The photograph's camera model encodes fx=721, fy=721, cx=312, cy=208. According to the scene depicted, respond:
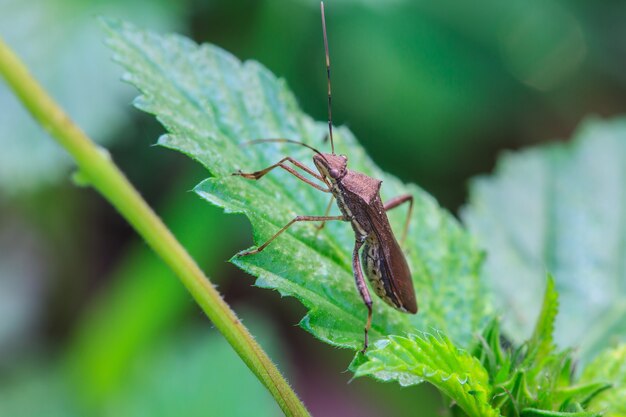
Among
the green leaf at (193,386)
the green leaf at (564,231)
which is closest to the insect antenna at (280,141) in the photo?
the green leaf at (564,231)

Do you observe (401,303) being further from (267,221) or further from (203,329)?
(203,329)

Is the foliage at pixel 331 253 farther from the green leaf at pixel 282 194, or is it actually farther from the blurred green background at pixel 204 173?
the blurred green background at pixel 204 173

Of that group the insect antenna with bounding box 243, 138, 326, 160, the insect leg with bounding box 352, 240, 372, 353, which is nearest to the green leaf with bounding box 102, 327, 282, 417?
the insect leg with bounding box 352, 240, 372, 353

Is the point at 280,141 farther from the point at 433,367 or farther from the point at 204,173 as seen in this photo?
the point at 204,173

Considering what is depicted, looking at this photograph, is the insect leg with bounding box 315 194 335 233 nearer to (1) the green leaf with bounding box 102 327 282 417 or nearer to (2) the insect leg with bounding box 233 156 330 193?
(2) the insect leg with bounding box 233 156 330 193

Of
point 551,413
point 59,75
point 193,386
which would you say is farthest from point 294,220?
point 59,75

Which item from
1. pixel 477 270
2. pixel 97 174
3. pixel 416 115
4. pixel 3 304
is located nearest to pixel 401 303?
pixel 477 270
